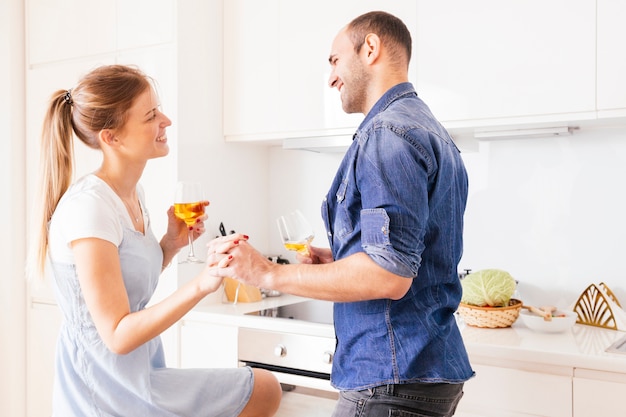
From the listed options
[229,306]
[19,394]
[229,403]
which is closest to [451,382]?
[229,403]

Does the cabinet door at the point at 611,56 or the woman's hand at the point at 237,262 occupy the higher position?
the cabinet door at the point at 611,56

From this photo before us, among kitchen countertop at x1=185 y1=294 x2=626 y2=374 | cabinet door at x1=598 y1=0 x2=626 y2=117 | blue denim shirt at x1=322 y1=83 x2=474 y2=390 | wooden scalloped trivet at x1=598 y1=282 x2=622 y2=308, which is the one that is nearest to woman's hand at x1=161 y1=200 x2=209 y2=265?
blue denim shirt at x1=322 y1=83 x2=474 y2=390

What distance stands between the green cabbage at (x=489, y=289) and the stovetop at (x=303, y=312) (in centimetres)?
59

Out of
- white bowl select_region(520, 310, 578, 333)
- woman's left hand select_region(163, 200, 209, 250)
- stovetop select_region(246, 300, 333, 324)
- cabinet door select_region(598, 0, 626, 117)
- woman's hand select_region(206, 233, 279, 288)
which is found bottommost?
stovetop select_region(246, 300, 333, 324)

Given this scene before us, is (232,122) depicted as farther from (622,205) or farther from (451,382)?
(451,382)

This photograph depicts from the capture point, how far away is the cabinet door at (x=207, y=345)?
8.30 feet

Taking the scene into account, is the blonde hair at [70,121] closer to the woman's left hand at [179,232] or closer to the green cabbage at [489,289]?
the woman's left hand at [179,232]

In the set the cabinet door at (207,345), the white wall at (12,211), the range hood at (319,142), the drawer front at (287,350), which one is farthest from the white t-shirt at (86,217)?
the white wall at (12,211)

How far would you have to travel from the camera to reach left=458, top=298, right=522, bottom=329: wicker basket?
221 cm

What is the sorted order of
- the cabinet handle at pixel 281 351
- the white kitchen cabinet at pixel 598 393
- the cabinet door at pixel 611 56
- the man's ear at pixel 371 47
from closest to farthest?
→ the man's ear at pixel 371 47 < the white kitchen cabinet at pixel 598 393 < the cabinet door at pixel 611 56 < the cabinet handle at pixel 281 351

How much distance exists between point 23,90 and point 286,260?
5.10 ft

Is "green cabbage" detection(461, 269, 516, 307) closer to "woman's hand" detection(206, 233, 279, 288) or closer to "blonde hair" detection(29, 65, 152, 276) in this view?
"woman's hand" detection(206, 233, 279, 288)

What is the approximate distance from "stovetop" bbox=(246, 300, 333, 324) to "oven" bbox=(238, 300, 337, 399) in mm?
57

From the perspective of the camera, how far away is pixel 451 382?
1327mm
